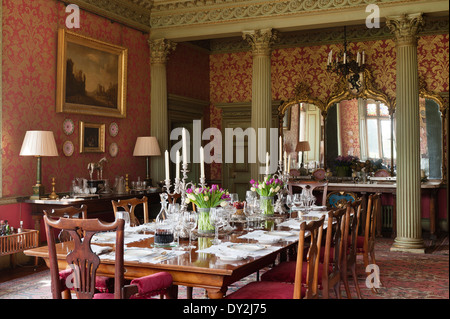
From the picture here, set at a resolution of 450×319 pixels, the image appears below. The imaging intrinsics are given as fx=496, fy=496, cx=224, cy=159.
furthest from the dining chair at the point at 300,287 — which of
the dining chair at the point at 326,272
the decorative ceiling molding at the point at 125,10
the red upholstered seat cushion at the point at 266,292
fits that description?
the decorative ceiling molding at the point at 125,10

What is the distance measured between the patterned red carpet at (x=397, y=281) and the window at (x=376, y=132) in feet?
9.47

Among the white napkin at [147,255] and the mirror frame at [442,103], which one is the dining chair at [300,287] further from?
the mirror frame at [442,103]

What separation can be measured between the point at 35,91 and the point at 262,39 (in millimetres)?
3621

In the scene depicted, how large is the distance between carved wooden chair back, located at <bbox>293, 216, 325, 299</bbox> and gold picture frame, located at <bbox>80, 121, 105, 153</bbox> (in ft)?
16.1

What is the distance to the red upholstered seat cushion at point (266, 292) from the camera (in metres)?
3.32

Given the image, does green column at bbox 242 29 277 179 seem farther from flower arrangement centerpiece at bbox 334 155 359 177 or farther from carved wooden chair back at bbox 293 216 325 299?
carved wooden chair back at bbox 293 216 325 299

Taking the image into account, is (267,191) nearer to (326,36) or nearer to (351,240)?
(351,240)

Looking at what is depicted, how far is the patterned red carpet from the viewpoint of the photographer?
5039 millimetres

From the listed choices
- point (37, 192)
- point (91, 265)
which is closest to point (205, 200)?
point (91, 265)

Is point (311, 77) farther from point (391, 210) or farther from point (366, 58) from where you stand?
point (391, 210)
